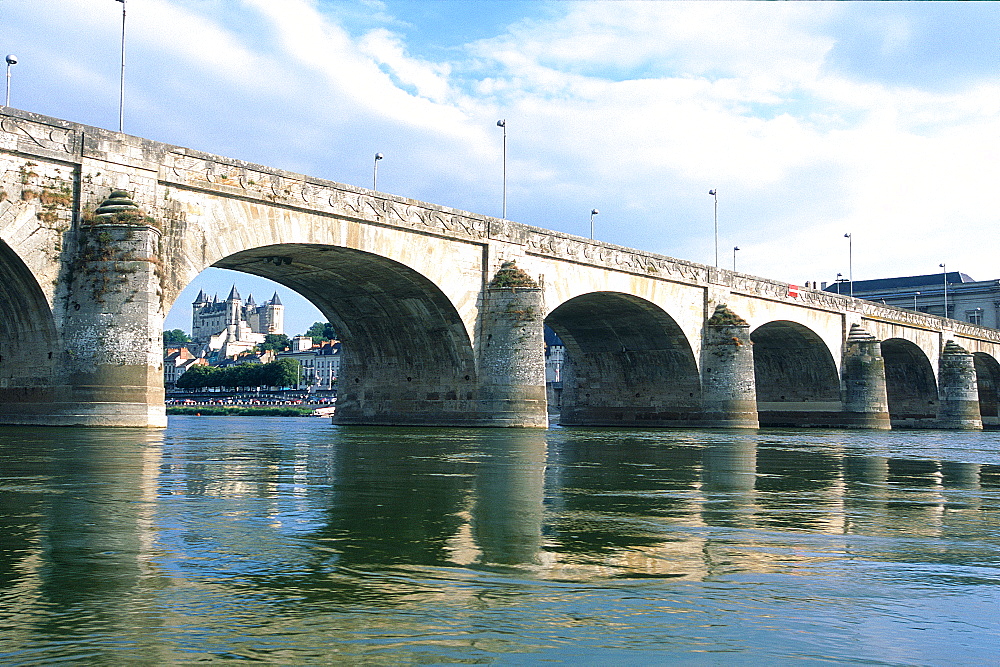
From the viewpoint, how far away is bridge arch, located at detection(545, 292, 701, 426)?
2124 inches

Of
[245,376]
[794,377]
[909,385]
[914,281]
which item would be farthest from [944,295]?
[245,376]

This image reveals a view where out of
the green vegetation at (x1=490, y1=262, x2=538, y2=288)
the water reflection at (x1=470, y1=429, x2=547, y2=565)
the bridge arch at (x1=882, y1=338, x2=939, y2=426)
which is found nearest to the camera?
the water reflection at (x1=470, y1=429, x2=547, y2=565)

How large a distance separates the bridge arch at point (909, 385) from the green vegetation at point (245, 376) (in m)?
105

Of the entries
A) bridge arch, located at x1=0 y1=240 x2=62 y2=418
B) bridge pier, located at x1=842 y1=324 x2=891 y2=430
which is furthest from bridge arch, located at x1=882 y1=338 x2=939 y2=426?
bridge arch, located at x1=0 y1=240 x2=62 y2=418

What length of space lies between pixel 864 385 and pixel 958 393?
15860mm

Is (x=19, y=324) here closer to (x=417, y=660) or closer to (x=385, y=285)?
(x=385, y=285)

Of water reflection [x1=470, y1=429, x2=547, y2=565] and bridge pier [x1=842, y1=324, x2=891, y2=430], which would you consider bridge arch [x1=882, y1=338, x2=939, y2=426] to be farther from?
water reflection [x1=470, y1=429, x2=547, y2=565]

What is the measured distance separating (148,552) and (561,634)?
322 cm

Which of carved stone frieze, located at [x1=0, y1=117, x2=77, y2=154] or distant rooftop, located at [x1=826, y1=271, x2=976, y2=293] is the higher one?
distant rooftop, located at [x1=826, y1=271, x2=976, y2=293]

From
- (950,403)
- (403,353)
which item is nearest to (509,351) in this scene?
(403,353)

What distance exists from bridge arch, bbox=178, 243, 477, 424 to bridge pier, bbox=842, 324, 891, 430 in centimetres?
3447

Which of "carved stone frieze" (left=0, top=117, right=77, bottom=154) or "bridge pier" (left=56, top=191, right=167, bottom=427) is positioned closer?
"bridge pier" (left=56, top=191, right=167, bottom=427)

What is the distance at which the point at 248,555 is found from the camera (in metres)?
6.30

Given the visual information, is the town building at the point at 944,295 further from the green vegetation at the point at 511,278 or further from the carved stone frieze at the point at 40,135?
the carved stone frieze at the point at 40,135
